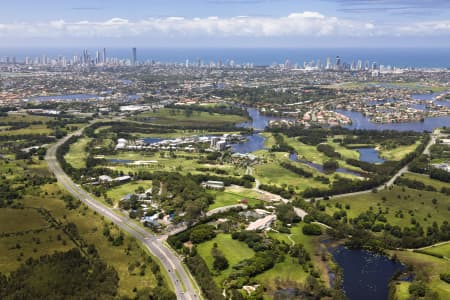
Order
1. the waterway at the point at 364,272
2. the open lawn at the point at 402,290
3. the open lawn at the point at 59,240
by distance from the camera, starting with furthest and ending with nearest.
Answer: the open lawn at the point at 59,240 < the waterway at the point at 364,272 < the open lawn at the point at 402,290

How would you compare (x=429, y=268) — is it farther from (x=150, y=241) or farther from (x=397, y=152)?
(x=397, y=152)

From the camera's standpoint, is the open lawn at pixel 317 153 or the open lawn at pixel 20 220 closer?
the open lawn at pixel 20 220

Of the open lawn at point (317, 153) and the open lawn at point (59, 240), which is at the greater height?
the open lawn at point (317, 153)

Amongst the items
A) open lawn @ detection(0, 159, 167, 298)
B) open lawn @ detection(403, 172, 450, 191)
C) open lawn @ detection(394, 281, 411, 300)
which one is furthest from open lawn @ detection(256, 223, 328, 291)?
open lawn @ detection(403, 172, 450, 191)

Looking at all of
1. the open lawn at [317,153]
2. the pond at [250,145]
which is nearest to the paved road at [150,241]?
the pond at [250,145]

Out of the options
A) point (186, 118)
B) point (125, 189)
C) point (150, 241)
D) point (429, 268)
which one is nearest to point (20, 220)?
point (125, 189)

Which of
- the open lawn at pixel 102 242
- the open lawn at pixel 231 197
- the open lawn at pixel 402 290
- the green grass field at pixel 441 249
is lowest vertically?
the open lawn at pixel 102 242

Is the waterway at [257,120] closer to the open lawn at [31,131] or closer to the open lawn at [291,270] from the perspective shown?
the open lawn at [31,131]
